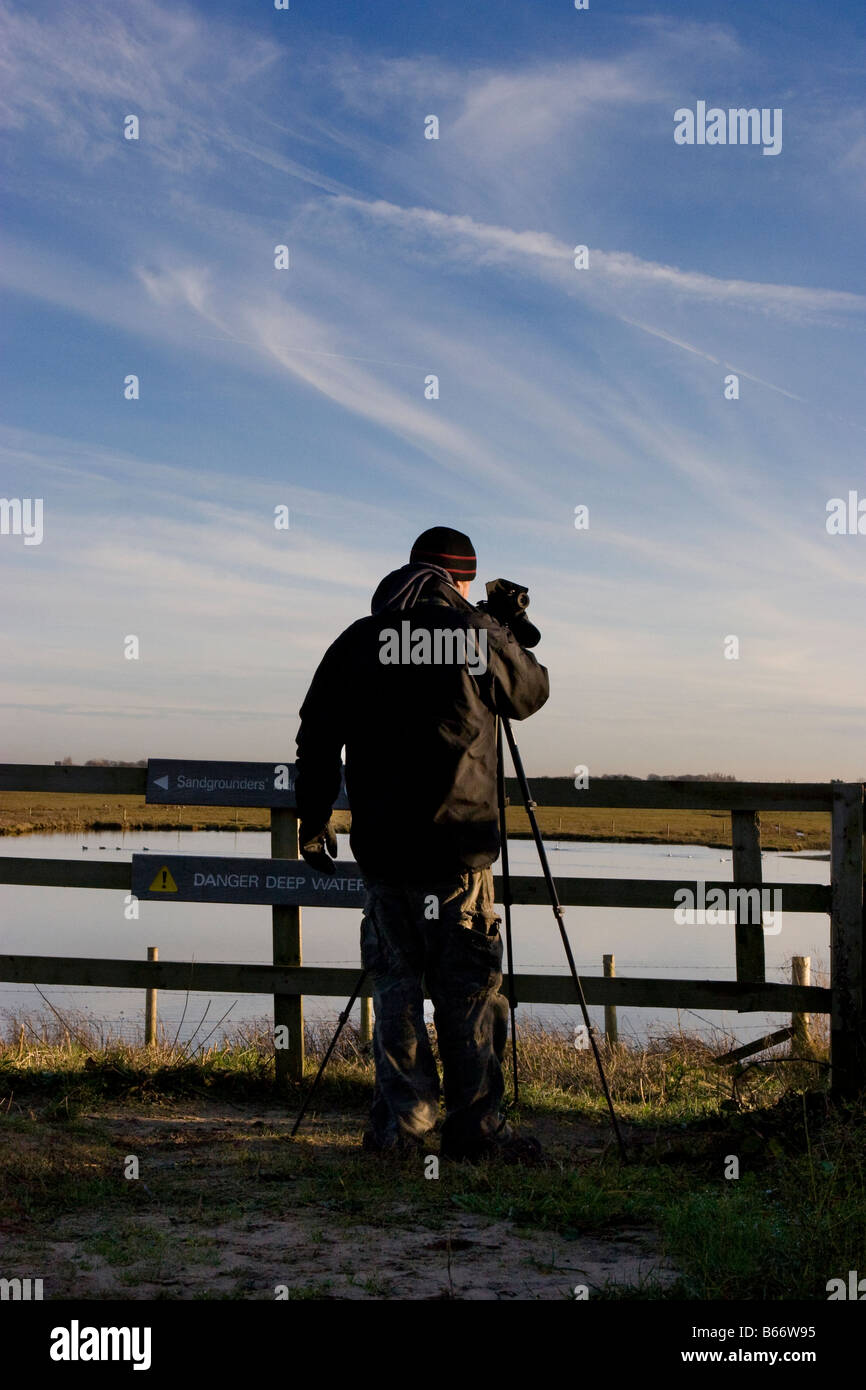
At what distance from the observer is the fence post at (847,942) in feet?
21.1

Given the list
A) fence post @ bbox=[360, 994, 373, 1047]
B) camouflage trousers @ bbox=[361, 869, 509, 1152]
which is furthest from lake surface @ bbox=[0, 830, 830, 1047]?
camouflage trousers @ bbox=[361, 869, 509, 1152]

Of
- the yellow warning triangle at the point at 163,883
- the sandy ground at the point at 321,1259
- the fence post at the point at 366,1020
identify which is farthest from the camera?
the fence post at the point at 366,1020

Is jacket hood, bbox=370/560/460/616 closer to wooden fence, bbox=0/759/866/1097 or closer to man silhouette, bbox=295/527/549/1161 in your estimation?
man silhouette, bbox=295/527/549/1161

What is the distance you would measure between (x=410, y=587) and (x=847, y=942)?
3.08m

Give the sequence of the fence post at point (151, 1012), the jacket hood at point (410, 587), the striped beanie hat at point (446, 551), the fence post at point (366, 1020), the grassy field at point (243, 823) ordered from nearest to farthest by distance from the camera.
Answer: the jacket hood at point (410, 587) < the striped beanie hat at point (446, 551) < the fence post at point (366, 1020) < the fence post at point (151, 1012) < the grassy field at point (243, 823)

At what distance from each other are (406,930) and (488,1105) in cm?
82

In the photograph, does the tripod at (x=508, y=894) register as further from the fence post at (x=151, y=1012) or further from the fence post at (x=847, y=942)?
the fence post at (x=151, y=1012)

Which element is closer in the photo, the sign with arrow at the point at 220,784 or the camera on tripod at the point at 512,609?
the camera on tripod at the point at 512,609

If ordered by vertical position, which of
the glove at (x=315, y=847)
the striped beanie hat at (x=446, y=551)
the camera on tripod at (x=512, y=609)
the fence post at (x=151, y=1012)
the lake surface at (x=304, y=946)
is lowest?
the lake surface at (x=304, y=946)

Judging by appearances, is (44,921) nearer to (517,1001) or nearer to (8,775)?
(8,775)

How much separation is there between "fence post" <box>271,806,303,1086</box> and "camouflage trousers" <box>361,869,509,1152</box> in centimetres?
158

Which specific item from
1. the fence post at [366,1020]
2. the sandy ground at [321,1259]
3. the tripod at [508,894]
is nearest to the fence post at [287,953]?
the tripod at [508,894]

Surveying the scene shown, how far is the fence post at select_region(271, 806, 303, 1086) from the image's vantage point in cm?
702

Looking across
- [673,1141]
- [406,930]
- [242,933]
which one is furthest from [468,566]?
[242,933]
